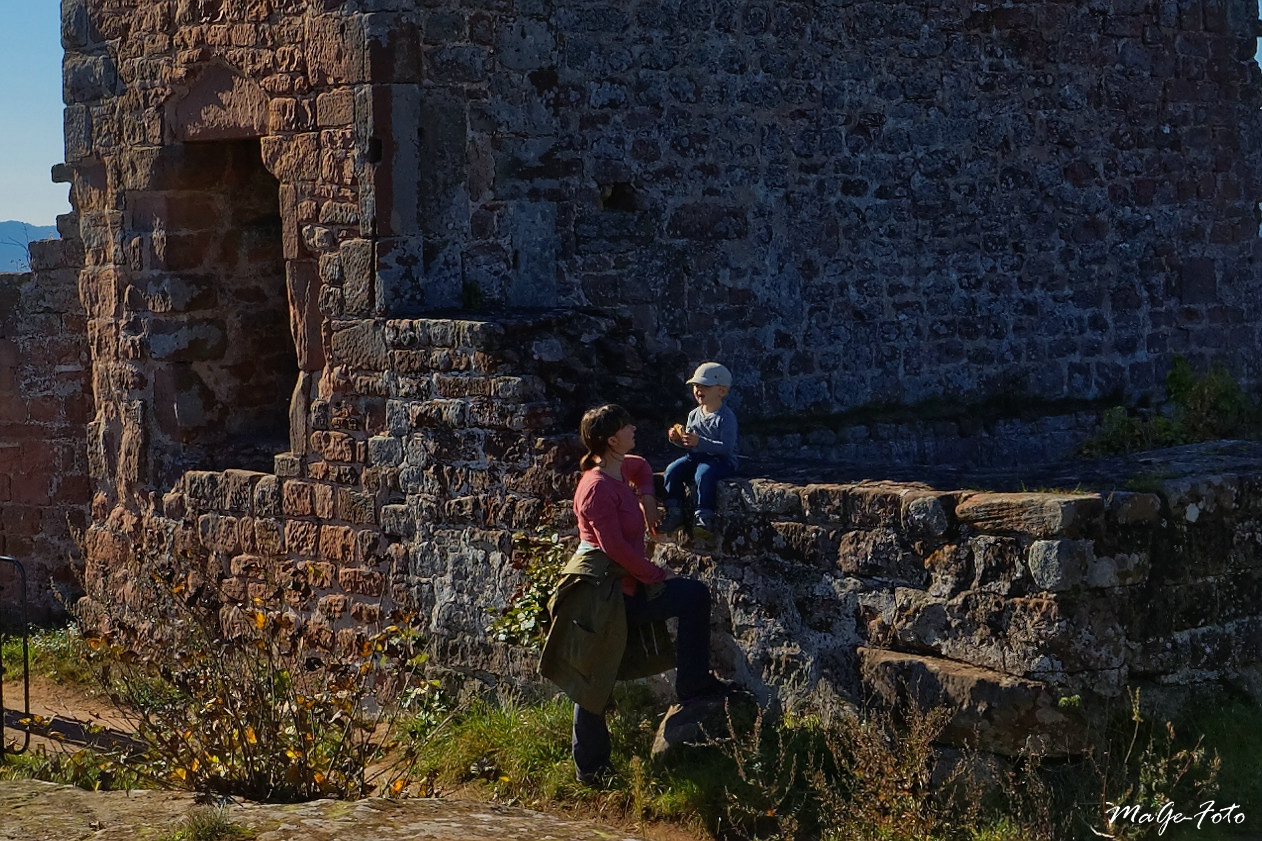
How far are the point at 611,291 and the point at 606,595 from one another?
275 centimetres

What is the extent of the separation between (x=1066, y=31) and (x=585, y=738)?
624 centimetres

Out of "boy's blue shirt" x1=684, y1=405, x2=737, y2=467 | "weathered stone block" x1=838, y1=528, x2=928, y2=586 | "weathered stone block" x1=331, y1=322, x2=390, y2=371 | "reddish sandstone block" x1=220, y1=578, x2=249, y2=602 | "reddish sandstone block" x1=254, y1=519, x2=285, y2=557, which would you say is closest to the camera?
"weathered stone block" x1=838, y1=528, x2=928, y2=586

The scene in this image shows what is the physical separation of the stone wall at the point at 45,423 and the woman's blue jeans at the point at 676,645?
517 cm

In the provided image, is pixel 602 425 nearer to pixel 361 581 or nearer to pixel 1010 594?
pixel 1010 594

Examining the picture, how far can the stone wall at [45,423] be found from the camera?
35.2 feet

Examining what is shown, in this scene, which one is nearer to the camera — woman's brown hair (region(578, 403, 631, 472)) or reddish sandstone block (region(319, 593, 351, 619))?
woman's brown hair (region(578, 403, 631, 472))

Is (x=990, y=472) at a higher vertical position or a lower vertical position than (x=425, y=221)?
lower

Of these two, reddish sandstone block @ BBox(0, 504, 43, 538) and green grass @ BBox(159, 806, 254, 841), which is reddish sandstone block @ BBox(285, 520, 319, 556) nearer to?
reddish sandstone block @ BBox(0, 504, 43, 538)

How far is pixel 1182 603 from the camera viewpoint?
6227 mm

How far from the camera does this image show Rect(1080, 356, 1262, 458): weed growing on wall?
1040 cm

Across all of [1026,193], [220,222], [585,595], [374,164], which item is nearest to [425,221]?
[374,164]

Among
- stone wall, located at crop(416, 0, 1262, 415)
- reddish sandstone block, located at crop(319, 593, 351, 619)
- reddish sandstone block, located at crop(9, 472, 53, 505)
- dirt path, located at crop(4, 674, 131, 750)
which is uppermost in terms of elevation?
stone wall, located at crop(416, 0, 1262, 415)

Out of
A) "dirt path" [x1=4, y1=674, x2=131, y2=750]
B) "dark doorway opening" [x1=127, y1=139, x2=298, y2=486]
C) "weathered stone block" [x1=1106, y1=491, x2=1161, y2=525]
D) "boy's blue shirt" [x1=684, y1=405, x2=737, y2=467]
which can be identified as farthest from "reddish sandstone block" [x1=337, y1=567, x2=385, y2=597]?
"weathered stone block" [x1=1106, y1=491, x2=1161, y2=525]

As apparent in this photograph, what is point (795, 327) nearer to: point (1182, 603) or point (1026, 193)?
point (1026, 193)
